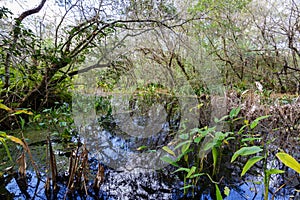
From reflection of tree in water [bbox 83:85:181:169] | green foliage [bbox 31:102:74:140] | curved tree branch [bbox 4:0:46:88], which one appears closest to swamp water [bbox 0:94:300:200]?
reflection of tree in water [bbox 83:85:181:169]

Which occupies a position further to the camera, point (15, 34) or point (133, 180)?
point (15, 34)

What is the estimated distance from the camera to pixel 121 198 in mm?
1232

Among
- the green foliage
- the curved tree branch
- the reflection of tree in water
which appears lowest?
the reflection of tree in water

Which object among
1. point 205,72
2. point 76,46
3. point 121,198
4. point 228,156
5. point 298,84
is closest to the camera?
point 121,198

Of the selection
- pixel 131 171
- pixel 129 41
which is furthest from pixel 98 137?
pixel 129 41

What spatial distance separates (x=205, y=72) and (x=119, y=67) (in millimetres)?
2669

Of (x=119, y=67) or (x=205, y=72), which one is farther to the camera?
(x=205, y=72)

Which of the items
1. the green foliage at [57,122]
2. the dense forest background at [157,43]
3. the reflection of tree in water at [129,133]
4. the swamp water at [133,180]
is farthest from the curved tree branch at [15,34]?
the reflection of tree in water at [129,133]

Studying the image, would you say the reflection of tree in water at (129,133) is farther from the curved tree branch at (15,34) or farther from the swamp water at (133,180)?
the curved tree branch at (15,34)

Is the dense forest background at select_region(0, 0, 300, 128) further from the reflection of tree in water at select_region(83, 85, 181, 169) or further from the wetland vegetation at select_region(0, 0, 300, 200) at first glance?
the reflection of tree in water at select_region(83, 85, 181, 169)

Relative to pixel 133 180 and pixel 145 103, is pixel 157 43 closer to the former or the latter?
pixel 145 103

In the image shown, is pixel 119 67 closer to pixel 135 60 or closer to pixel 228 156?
pixel 135 60

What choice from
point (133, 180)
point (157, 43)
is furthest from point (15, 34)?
point (157, 43)

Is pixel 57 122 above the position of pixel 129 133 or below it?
above
